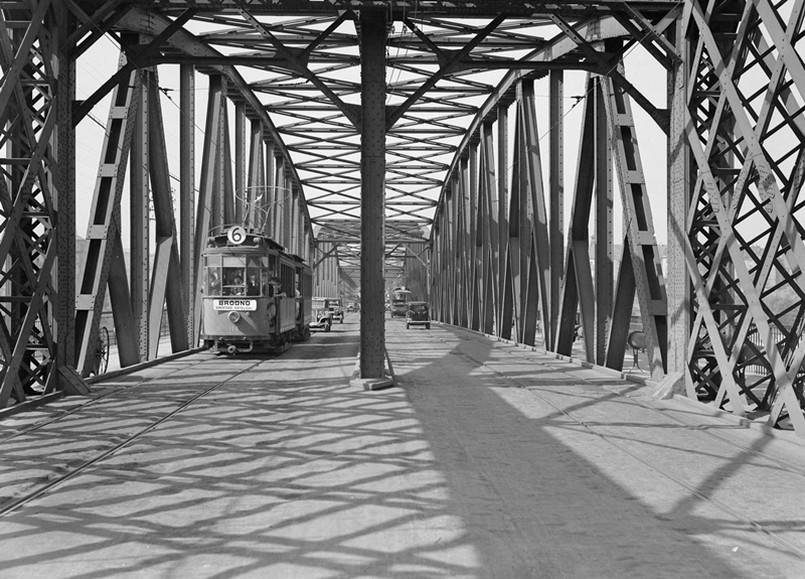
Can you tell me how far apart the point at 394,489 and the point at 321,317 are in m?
34.6

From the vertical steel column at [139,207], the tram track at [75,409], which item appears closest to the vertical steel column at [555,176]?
the tram track at [75,409]

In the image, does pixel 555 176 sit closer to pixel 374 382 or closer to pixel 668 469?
pixel 374 382

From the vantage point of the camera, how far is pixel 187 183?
21.3m

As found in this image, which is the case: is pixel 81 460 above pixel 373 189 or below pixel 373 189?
below

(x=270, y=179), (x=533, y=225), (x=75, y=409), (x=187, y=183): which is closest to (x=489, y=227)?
(x=533, y=225)

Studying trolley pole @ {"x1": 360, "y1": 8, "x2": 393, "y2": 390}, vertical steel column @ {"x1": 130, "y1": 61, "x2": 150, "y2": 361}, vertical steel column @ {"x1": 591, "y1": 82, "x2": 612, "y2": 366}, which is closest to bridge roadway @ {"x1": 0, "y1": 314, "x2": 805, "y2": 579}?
trolley pole @ {"x1": 360, "y1": 8, "x2": 393, "y2": 390}

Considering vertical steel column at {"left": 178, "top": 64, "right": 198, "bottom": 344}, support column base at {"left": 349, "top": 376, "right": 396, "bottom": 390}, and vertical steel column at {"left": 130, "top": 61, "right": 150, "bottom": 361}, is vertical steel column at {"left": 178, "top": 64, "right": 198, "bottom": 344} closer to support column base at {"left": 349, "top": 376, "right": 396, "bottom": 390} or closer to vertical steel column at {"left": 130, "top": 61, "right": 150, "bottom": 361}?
vertical steel column at {"left": 130, "top": 61, "right": 150, "bottom": 361}

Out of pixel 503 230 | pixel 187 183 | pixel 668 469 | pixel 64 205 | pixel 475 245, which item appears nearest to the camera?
pixel 668 469

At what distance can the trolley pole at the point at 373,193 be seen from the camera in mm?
13703

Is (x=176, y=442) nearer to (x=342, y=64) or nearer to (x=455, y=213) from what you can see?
(x=342, y=64)

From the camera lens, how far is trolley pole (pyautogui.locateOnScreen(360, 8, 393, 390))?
13703 mm

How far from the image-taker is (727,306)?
1059cm

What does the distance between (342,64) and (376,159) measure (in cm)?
1139

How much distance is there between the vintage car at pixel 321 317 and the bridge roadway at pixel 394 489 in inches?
1084
